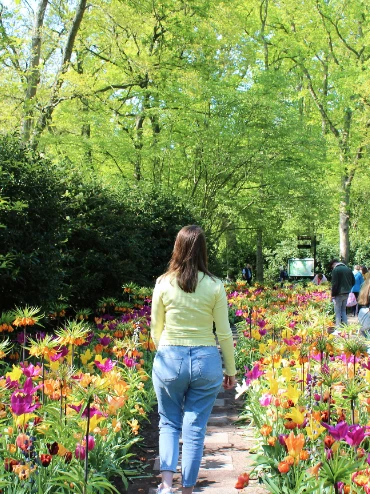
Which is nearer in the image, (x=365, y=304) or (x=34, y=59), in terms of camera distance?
(x=365, y=304)

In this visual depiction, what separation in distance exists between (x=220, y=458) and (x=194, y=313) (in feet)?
5.01

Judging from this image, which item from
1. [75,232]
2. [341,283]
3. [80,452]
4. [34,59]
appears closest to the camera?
[80,452]

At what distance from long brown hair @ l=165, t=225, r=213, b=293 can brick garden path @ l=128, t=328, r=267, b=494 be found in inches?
54.1

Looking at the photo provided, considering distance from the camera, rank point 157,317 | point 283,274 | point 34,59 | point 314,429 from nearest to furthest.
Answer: point 314,429 → point 157,317 → point 34,59 → point 283,274

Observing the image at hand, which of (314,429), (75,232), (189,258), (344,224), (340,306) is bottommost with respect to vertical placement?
(340,306)

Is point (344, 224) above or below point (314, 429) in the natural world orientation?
above

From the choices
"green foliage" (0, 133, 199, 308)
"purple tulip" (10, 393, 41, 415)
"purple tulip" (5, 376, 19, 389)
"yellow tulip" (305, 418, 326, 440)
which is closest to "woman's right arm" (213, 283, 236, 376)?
"yellow tulip" (305, 418, 326, 440)

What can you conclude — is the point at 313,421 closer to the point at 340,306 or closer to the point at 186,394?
the point at 186,394

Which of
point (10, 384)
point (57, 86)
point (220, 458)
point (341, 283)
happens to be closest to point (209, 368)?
point (10, 384)

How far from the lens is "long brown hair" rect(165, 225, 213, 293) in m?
3.33

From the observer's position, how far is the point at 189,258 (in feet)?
11.0

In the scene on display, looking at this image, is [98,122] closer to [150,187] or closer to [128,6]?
[150,187]

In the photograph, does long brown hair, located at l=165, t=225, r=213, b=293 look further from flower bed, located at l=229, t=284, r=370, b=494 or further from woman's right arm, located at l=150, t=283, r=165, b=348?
flower bed, located at l=229, t=284, r=370, b=494

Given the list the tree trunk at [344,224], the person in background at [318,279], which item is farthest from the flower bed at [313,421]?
the tree trunk at [344,224]
